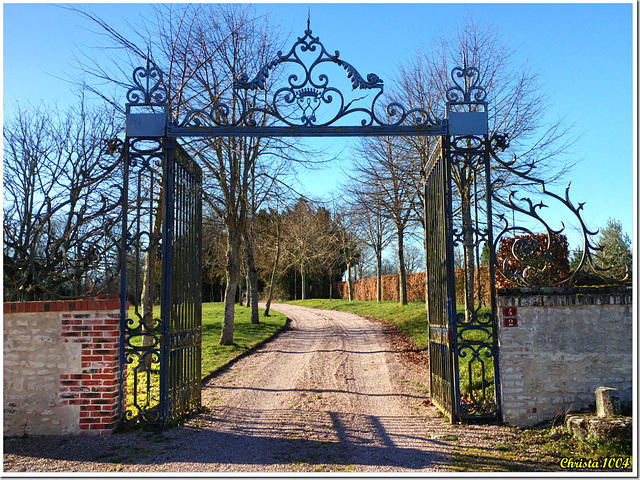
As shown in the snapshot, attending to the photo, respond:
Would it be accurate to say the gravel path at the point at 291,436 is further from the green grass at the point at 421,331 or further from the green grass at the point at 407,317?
the green grass at the point at 407,317

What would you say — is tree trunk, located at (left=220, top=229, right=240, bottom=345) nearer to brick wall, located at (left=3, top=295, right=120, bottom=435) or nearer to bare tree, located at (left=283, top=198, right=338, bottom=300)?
bare tree, located at (left=283, top=198, right=338, bottom=300)

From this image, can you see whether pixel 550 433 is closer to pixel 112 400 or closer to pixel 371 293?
pixel 112 400

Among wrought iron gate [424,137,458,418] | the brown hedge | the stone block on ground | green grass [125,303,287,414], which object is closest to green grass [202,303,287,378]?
green grass [125,303,287,414]

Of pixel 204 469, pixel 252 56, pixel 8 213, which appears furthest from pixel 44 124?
pixel 204 469

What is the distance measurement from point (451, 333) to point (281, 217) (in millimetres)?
14764

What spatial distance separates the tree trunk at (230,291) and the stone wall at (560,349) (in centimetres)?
952

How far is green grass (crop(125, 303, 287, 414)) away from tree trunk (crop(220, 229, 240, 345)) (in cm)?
34

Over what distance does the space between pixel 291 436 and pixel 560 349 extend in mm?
3342

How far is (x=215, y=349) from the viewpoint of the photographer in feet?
44.2

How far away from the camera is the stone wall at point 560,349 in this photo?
18.6ft

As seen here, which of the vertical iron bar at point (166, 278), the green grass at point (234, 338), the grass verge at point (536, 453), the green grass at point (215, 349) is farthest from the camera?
the green grass at point (234, 338)

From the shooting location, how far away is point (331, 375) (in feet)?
32.7

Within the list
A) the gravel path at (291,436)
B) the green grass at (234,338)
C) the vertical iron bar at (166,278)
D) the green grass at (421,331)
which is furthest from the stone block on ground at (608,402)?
the green grass at (234,338)

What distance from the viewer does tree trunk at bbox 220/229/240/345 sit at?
47.1 ft
